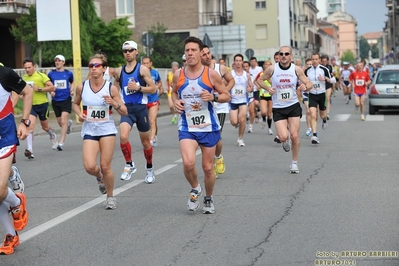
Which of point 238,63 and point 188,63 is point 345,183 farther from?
point 238,63

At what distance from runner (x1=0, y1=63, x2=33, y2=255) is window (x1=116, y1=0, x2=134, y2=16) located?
56272 millimetres

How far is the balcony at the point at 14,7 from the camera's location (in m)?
36.4

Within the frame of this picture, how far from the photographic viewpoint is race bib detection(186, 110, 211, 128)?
347 inches

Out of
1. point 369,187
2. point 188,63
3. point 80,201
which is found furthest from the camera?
point 369,187

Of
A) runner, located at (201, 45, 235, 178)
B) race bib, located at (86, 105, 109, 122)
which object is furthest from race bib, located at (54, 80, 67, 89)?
race bib, located at (86, 105, 109, 122)

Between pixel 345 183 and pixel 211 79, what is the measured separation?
3.20m

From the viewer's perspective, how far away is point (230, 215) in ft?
28.5

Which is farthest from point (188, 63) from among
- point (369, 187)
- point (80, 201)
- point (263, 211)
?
point (369, 187)

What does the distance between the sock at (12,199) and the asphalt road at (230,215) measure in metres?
0.40

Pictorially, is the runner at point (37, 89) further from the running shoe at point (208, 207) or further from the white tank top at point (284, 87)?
the running shoe at point (208, 207)

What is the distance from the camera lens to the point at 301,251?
677 cm

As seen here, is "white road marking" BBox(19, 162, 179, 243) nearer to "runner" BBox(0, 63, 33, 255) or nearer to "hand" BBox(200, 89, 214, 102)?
"runner" BBox(0, 63, 33, 255)

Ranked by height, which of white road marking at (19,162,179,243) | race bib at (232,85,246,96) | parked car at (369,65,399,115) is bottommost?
white road marking at (19,162,179,243)

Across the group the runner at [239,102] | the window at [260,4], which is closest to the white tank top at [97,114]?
the runner at [239,102]
